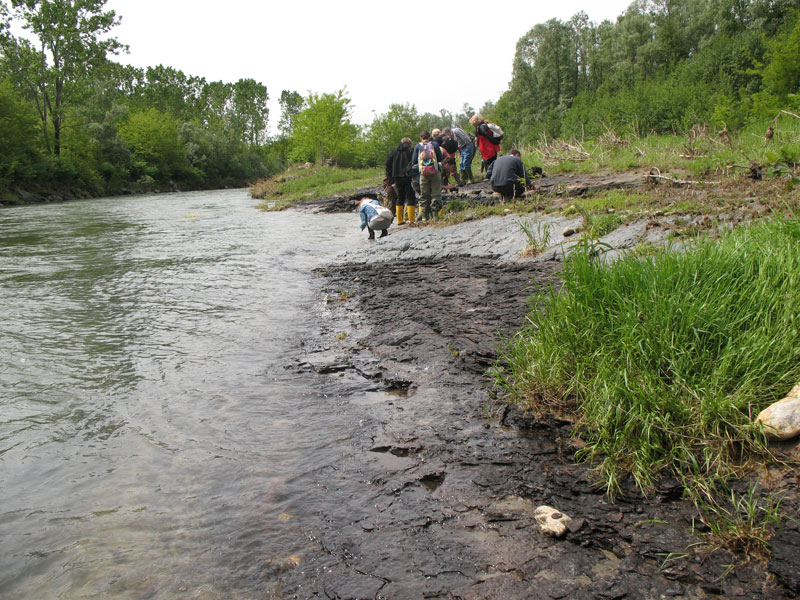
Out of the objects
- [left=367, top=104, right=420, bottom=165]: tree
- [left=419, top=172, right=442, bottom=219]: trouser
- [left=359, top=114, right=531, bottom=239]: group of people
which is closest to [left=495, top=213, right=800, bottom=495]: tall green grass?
[left=359, top=114, right=531, bottom=239]: group of people

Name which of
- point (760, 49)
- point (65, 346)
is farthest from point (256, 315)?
point (760, 49)

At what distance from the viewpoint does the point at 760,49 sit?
39.9 m

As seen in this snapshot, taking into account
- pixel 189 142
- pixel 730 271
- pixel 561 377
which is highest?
pixel 189 142

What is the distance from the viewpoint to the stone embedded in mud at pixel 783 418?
8.73ft

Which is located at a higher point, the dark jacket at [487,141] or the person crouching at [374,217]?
the dark jacket at [487,141]

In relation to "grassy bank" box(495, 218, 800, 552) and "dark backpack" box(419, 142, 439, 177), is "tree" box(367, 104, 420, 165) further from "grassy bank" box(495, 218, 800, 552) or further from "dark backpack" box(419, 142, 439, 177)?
"grassy bank" box(495, 218, 800, 552)

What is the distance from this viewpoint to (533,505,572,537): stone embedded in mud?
2559mm

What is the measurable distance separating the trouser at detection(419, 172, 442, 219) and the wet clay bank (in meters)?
8.39

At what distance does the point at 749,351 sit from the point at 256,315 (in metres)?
5.63

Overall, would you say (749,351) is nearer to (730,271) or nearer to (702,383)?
(702,383)

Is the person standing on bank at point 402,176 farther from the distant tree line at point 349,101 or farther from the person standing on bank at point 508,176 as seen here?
the distant tree line at point 349,101

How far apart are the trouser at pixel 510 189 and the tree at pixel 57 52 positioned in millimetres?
44174

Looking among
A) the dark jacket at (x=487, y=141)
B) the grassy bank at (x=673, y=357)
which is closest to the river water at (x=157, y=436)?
the grassy bank at (x=673, y=357)

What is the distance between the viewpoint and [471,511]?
2.81m
